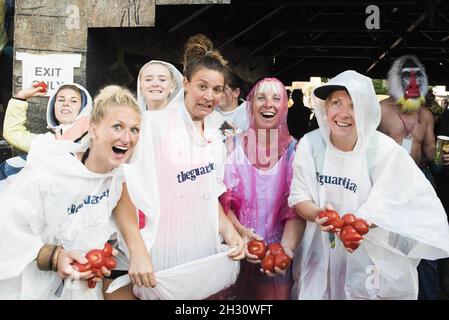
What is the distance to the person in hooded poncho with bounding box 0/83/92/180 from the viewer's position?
331 centimetres

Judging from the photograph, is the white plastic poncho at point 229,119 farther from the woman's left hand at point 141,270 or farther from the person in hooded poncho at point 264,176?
the woman's left hand at point 141,270

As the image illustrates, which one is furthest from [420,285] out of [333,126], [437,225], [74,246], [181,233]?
[74,246]

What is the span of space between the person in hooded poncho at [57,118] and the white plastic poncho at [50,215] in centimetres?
23

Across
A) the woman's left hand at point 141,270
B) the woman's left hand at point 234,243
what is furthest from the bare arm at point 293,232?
the woman's left hand at point 141,270

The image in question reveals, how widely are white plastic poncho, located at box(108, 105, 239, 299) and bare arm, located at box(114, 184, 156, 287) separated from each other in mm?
89

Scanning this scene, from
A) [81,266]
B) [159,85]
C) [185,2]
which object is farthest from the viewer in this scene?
[185,2]

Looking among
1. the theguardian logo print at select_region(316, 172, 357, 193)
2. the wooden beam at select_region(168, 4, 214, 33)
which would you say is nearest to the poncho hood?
the theguardian logo print at select_region(316, 172, 357, 193)

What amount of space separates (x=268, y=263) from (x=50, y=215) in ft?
3.96

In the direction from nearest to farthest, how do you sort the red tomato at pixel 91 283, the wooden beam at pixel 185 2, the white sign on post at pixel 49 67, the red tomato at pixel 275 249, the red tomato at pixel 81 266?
the red tomato at pixel 81 266 → the red tomato at pixel 91 283 → the red tomato at pixel 275 249 → the wooden beam at pixel 185 2 → the white sign on post at pixel 49 67

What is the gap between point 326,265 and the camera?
3.23m

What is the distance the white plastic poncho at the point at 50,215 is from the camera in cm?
280

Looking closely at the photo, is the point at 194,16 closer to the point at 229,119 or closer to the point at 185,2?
the point at 185,2

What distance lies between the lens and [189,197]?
3.18 metres

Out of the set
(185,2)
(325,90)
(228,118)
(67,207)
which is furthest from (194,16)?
(67,207)
